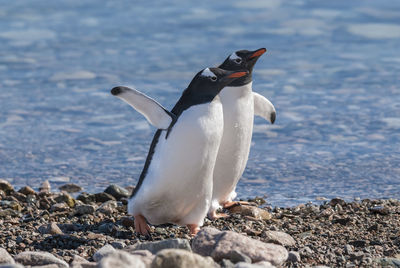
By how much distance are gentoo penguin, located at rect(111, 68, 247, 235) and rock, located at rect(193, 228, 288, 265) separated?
A: 2.50 ft

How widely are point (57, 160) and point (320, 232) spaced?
3.59m

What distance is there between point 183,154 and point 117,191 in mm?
1712

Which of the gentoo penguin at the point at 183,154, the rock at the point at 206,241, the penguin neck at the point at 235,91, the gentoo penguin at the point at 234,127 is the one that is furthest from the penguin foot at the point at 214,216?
the rock at the point at 206,241

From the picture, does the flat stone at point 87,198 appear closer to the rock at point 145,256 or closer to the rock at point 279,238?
the rock at point 279,238

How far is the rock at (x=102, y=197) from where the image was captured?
22.4ft

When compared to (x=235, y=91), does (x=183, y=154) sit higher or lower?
lower

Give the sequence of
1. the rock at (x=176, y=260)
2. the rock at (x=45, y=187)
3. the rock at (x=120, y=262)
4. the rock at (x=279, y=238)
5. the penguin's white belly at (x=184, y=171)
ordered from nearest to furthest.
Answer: the rock at (x=120, y=262), the rock at (x=176, y=260), the rock at (x=279, y=238), the penguin's white belly at (x=184, y=171), the rock at (x=45, y=187)

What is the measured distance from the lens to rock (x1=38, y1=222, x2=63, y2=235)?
Result: 5.43m

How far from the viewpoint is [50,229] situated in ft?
17.8

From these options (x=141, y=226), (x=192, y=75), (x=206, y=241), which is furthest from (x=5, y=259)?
(x=192, y=75)

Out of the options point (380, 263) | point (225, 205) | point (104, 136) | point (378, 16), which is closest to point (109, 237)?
point (225, 205)

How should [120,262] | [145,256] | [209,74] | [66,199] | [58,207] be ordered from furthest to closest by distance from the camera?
[66,199], [58,207], [209,74], [145,256], [120,262]

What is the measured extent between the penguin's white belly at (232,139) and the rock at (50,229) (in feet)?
3.82

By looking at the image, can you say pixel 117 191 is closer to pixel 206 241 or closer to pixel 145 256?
pixel 206 241
